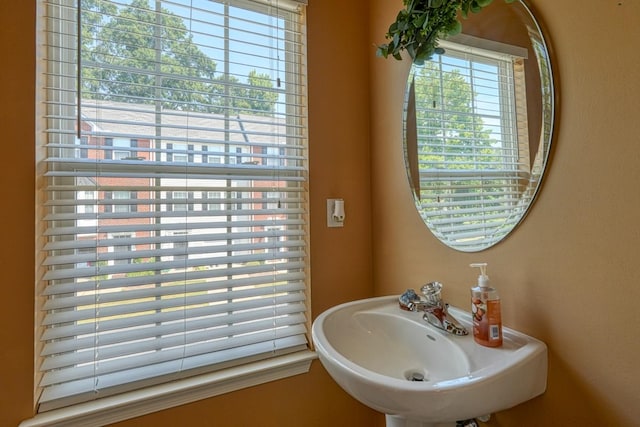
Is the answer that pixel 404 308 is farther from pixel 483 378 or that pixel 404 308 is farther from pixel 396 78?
pixel 396 78

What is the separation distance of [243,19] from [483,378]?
1409 millimetres

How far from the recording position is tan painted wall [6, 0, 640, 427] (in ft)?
2.14

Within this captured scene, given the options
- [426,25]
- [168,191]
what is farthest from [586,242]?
[168,191]

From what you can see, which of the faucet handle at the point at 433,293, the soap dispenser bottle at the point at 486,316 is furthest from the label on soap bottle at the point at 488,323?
the faucet handle at the point at 433,293

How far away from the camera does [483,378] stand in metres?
0.65

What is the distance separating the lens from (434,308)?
94 centimetres

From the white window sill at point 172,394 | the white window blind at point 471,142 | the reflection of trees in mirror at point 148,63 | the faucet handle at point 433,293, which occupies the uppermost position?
the reflection of trees in mirror at point 148,63

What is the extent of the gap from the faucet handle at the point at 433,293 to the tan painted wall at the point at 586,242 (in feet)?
0.55

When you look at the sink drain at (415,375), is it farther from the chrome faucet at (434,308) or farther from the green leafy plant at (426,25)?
the green leafy plant at (426,25)

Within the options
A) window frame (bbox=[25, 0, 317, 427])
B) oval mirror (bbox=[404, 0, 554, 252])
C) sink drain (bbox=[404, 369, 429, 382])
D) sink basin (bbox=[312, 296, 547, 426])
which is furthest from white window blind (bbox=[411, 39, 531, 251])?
window frame (bbox=[25, 0, 317, 427])

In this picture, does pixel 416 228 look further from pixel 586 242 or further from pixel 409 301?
pixel 586 242

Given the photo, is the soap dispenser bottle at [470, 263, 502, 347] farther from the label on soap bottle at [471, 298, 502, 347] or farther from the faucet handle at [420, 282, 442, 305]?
the faucet handle at [420, 282, 442, 305]

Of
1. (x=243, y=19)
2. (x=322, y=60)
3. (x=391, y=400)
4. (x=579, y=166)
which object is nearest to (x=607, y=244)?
(x=579, y=166)

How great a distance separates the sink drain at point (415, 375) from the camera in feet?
3.04
